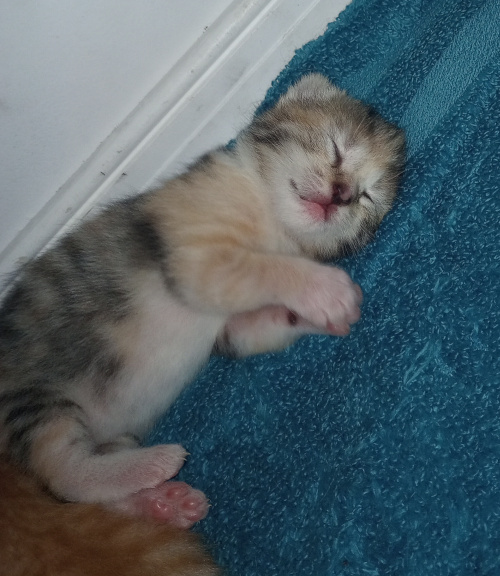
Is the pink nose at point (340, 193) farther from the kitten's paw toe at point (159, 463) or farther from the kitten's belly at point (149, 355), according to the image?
the kitten's paw toe at point (159, 463)

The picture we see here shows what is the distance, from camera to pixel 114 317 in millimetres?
1472

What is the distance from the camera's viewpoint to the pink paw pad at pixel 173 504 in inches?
54.5

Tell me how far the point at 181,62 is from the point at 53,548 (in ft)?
4.13

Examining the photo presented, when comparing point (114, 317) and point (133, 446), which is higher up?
point (114, 317)

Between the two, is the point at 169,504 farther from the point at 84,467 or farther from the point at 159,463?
the point at 84,467

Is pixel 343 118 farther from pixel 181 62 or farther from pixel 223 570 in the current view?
pixel 223 570

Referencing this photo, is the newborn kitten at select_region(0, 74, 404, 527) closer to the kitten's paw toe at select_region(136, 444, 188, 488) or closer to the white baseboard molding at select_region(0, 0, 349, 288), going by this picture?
the kitten's paw toe at select_region(136, 444, 188, 488)

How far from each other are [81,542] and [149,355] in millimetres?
431

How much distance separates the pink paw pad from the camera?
1.38m

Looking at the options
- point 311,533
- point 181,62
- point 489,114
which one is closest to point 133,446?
point 311,533

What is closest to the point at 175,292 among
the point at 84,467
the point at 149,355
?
the point at 149,355

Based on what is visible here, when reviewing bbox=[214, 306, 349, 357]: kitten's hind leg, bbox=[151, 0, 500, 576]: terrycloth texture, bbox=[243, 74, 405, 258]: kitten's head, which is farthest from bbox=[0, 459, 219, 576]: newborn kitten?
bbox=[243, 74, 405, 258]: kitten's head

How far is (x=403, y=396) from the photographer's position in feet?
4.67

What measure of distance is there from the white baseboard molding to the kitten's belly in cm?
52
